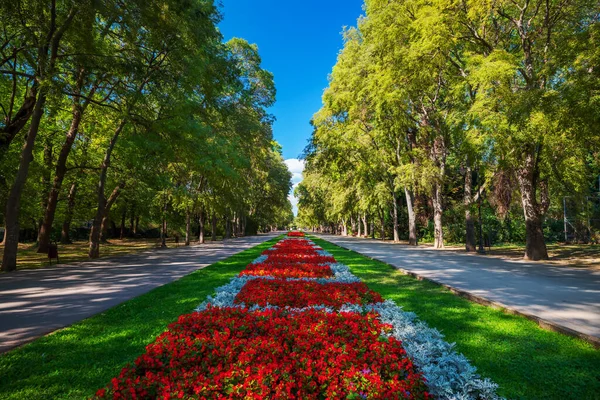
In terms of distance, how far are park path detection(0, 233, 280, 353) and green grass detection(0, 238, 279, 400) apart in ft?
1.63

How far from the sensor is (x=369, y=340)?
14.1 feet

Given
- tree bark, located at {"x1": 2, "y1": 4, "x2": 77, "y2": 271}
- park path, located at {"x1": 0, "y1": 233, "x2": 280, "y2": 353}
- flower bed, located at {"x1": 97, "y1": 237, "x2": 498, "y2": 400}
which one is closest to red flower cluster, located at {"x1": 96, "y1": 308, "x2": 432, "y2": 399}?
flower bed, located at {"x1": 97, "y1": 237, "x2": 498, "y2": 400}

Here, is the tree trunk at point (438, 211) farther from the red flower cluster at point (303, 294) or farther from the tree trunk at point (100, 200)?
the tree trunk at point (100, 200)

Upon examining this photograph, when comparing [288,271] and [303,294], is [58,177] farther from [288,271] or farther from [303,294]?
[303,294]

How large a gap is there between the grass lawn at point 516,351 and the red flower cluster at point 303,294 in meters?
0.98

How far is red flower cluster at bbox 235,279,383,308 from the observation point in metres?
6.55

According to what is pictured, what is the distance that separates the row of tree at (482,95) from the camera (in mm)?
10250

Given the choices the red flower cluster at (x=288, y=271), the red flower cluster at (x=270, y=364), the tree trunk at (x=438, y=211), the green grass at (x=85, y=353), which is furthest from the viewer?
the tree trunk at (x=438, y=211)

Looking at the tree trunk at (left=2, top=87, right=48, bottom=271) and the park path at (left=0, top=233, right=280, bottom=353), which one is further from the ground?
the tree trunk at (left=2, top=87, right=48, bottom=271)

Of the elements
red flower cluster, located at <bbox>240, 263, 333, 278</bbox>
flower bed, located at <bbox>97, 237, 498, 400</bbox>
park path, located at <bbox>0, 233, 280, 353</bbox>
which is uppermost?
flower bed, located at <bbox>97, 237, 498, 400</bbox>

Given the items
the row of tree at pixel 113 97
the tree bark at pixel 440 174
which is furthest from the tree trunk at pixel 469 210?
the row of tree at pixel 113 97

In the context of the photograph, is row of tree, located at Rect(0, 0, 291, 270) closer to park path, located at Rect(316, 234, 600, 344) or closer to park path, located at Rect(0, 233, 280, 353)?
park path, located at Rect(0, 233, 280, 353)

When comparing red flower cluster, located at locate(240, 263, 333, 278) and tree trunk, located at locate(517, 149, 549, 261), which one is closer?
red flower cluster, located at locate(240, 263, 333, 278)

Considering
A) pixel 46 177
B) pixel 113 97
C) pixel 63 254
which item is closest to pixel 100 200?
pixel 63 254
